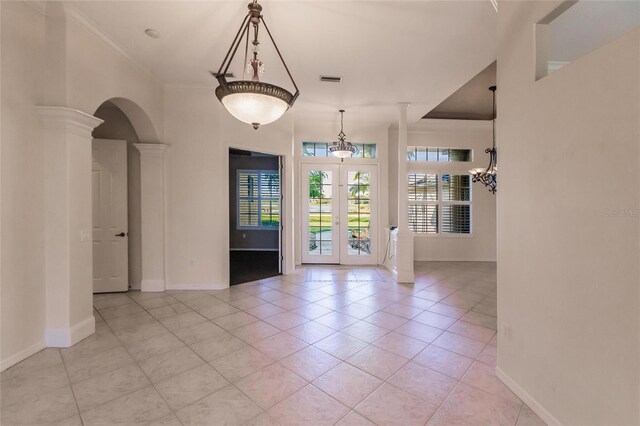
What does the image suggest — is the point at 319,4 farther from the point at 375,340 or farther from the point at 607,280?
the point at 375,340

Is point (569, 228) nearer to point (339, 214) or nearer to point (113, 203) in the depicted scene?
point (339, 214)

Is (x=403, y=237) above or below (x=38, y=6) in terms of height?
below

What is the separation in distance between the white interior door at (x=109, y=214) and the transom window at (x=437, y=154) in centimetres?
596

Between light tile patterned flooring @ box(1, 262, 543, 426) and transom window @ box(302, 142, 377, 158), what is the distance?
350cm

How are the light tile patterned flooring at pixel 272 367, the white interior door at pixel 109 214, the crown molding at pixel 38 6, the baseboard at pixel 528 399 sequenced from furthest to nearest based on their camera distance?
the white interior door at pixel 109 214
the crown molding at pixel 38 6
the light tile patterned flooring at pixel 272 367
the baseboard at pixel 528 399

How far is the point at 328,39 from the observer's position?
9.88 feet

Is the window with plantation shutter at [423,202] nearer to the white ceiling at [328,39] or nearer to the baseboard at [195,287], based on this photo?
the white ceiling at [328,39]

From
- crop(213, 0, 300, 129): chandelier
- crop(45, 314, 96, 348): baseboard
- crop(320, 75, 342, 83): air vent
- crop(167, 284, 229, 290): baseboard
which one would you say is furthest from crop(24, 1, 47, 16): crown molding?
crop(167, 284, 229, 290): baseboard

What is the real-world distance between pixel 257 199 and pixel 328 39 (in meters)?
5.93

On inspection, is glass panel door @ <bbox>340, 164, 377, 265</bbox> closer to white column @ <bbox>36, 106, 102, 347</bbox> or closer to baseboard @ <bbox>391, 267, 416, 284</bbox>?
baseboard @ <bbox>391, 267, 416, 284</bbox>

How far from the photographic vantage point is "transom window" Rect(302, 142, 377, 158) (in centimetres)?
637

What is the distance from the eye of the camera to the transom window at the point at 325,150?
251 inches

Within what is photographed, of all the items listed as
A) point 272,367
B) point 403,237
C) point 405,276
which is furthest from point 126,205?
point 405,276

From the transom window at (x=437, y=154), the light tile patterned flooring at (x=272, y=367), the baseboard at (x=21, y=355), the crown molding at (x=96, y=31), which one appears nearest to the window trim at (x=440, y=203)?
the transom window at (x=437, y=154)
